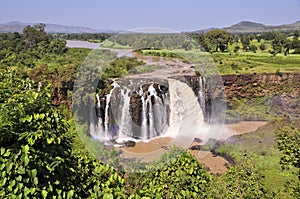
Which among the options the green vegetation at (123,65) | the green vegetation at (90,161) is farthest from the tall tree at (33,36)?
the green vegetation at (123,65)

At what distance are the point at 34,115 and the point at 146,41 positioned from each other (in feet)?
12.2

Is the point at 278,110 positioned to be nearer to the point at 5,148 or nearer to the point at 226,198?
the point at 226,198

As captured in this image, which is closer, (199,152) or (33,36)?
(199,152)

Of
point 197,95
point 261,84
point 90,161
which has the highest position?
point 90,161

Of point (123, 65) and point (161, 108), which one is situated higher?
point (123, 65)

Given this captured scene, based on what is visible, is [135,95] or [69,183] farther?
[135,95]

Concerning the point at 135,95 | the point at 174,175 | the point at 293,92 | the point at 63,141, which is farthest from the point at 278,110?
the point at 63,141

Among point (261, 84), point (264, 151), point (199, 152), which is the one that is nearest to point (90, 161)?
point (199, 152)

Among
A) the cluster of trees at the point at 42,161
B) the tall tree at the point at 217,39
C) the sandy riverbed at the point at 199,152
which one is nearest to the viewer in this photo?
the cluster of trees at the point at 42,161

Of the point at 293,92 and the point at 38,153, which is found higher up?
the point at 38,153

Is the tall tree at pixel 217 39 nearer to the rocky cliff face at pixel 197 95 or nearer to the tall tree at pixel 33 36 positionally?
the rocky cliff face at pixel 197 95

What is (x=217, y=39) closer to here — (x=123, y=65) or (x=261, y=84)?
(x=261, y=84)

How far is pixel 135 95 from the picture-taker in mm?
13406

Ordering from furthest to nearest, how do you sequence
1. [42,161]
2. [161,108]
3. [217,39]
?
1. [217,39]
2. [161,108]
3. [42,161]
